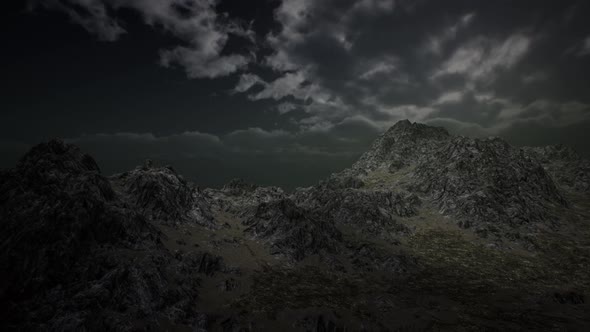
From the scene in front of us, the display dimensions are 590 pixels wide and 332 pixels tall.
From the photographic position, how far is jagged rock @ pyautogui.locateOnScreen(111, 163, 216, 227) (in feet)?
333

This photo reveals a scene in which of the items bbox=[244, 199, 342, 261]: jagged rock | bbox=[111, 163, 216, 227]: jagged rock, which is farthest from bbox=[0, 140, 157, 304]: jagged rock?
bbox=[244, 199, 342, 261]: jagged rock

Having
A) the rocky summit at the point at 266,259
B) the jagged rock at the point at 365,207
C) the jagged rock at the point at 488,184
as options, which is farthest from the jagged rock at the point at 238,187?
the jagged rock at the point at 488,184

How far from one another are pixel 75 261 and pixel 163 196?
4672 cm

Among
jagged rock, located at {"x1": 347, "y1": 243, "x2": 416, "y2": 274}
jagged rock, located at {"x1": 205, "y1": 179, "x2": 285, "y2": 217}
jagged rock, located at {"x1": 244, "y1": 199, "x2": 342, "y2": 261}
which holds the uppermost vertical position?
jagged rock, located at {"x1": 205, "y1": 179, "x2": 285, "y2": 217}

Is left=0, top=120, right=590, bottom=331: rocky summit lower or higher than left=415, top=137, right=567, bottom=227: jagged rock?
lower

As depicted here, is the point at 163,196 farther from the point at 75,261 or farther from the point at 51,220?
the point at 75,261

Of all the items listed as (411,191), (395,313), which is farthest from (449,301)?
(411,191)

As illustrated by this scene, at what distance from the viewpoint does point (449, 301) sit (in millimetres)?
74062

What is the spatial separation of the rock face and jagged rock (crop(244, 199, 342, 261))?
3312 centimetres

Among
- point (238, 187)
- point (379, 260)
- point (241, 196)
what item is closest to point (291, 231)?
point (379, 260)

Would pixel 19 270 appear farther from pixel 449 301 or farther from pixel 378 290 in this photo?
pixel 449 301

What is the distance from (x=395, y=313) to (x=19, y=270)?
78.2 m

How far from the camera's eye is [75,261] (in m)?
59.3

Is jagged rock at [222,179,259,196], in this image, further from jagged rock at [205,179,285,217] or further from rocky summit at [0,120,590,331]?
rocky summit at [0,120,590,331]
